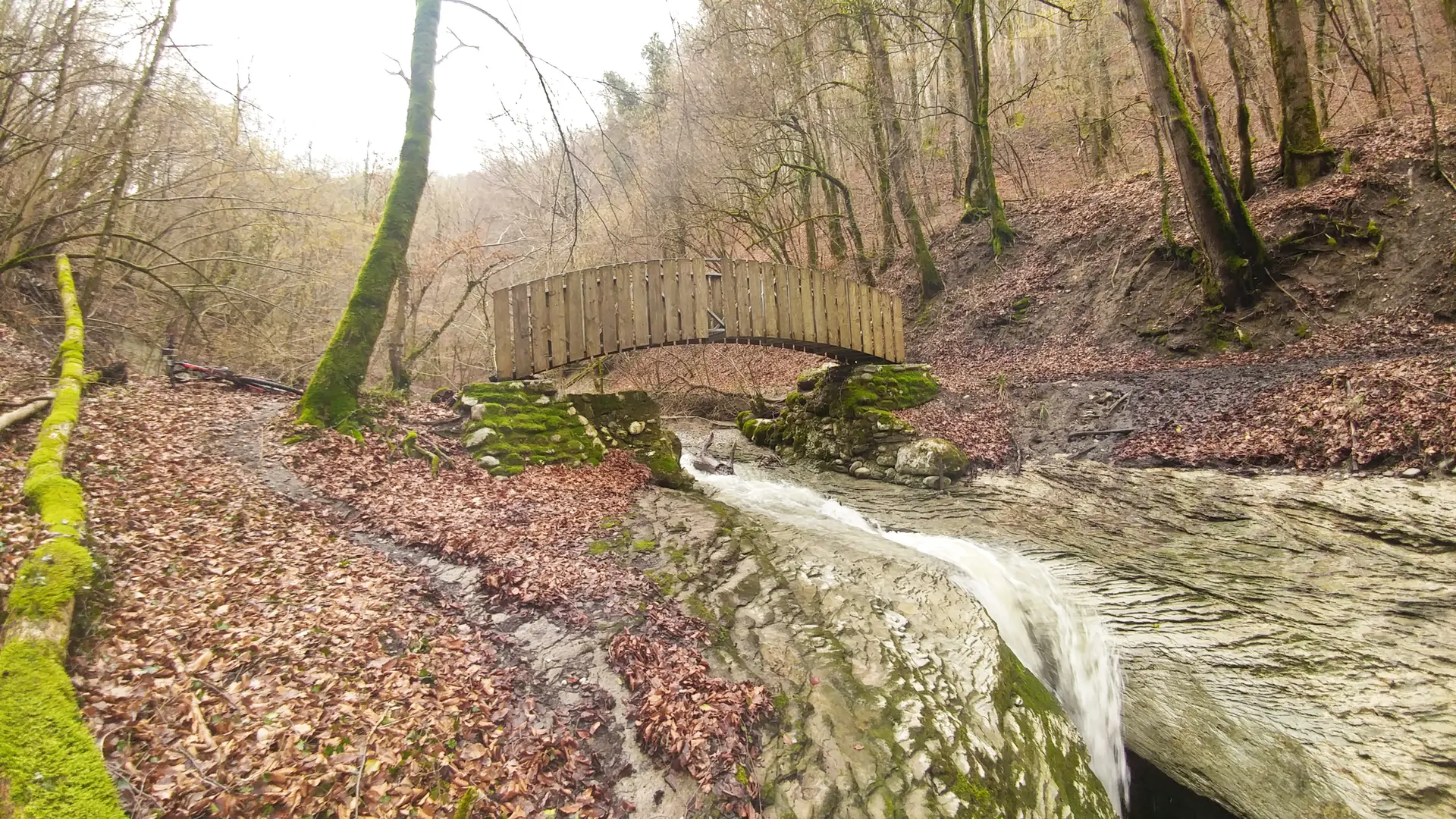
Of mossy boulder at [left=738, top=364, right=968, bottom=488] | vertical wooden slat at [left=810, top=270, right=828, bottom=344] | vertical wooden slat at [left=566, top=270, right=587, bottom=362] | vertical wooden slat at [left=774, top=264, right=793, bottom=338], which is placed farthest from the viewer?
vertical wooden slat at [left=810, top=270, right=828, bottom=344]

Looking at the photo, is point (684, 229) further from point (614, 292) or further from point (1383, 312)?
point (1383, 312)

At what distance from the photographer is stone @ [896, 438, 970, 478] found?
338 inches

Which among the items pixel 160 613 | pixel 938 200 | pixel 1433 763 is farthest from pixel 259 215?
pixel 938 200

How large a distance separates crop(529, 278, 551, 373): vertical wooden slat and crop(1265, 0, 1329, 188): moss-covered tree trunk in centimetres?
1330

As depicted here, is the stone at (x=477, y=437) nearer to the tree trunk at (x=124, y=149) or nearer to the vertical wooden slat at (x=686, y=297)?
the vertical wooden slat at (x=686, y=297)

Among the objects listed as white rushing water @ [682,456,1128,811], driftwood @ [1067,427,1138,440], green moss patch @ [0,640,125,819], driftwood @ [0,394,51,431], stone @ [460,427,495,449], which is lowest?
white rushing water @ [682,456,1128,811]

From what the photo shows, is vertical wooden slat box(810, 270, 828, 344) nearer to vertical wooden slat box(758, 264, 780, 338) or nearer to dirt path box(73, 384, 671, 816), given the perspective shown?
vertical wooden slat box(758, 264, 780, 338)

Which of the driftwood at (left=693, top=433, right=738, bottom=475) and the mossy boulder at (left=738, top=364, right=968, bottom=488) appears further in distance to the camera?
the driftwood at (left=693, top=433, right=738, bottom=475)

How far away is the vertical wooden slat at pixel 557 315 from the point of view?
7.97 metres

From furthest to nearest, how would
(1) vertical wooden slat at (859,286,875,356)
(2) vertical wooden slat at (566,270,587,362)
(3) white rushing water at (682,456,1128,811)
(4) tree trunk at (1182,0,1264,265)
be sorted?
(1) vertical wooden slat at (859,286,875,356), (4) tree trunk at (1182,0,1264,265), (2) vertical wooden slat at (566,270,587,362), (3) white rushing water at (682,456,1128,811)

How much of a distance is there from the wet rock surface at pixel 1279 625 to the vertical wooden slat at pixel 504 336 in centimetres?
573

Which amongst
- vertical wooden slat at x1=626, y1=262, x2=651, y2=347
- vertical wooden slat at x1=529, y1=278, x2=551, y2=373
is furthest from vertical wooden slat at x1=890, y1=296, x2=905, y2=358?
vertical wooden slat at x1=529, y1=278, x2=551, y2=373

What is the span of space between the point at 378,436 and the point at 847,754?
6443 millimetres

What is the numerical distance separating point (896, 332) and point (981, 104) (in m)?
7.27
